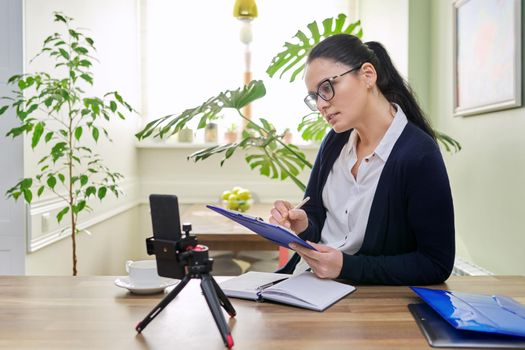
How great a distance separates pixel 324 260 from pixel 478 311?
0.41 metres

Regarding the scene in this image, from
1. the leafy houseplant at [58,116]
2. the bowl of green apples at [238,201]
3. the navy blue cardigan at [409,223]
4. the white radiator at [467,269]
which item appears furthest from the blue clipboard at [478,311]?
the bowl of green apples at [238,201]

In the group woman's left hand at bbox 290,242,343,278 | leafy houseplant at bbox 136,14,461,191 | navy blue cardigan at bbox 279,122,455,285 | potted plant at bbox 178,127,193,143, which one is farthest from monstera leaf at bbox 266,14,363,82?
potted plant at bbox 178,127,193,143

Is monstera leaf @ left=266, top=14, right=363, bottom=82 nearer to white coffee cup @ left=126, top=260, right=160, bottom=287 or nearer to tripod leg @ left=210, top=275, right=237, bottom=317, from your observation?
white coffee cup @ left=126, top=260, right=160, bottom=287

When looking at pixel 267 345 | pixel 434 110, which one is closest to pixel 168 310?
pixel 267 345

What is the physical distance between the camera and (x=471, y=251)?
8.53 ft

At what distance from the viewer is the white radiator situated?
239 cm

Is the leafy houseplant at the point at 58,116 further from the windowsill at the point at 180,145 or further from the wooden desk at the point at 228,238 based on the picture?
the windowsill at the point at 180,145

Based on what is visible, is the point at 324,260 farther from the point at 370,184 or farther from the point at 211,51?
the point at 211,51

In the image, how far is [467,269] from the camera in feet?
8.17

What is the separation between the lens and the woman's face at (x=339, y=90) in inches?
64.7

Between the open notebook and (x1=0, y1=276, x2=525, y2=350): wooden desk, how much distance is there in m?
0.02

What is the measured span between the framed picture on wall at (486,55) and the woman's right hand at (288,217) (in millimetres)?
908

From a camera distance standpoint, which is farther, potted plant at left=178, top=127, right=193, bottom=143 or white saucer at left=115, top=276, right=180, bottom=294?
potted plant at left=178, top=127, right=193, bottom=143

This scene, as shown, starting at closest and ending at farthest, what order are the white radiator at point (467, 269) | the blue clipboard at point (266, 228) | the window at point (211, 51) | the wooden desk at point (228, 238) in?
the blue clipboard at point (266, 228) → the white radiator at point (467, 269) → the wooden desk at point (228, 238) → the window at point (211, 51)
